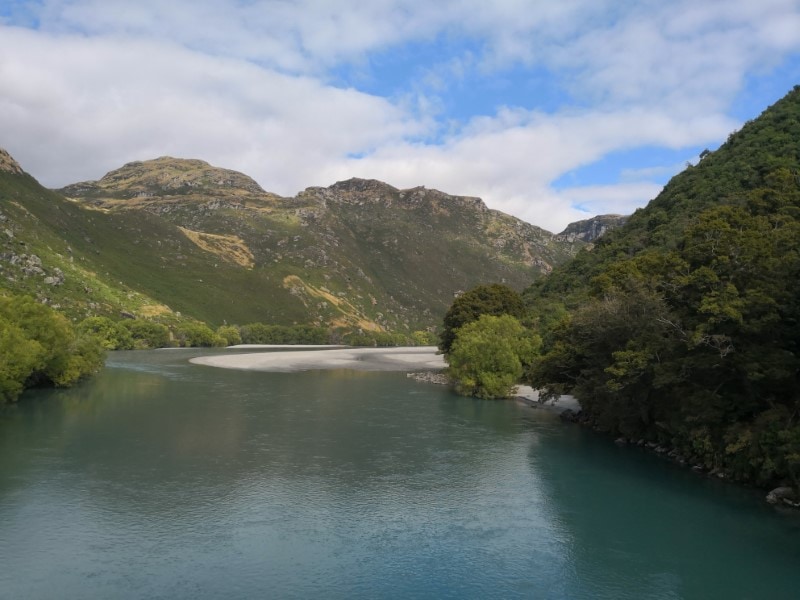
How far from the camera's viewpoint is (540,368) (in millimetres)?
61062

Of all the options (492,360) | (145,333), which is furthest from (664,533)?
(145,333)

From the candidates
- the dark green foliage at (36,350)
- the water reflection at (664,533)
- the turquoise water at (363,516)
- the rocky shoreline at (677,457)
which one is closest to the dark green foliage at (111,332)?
the dark green foliage at (36,350)

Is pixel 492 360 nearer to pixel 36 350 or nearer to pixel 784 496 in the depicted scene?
pixel 784 496

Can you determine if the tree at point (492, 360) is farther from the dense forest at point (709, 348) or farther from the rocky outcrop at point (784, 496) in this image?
the rocky outcrop at point (784, 496)

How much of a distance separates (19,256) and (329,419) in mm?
148126

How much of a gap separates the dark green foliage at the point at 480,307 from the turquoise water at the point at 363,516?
46.7m

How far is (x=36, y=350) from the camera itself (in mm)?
61531

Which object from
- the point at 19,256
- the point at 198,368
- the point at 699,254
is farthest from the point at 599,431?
the point at 19,256

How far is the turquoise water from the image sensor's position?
22703 millimetres

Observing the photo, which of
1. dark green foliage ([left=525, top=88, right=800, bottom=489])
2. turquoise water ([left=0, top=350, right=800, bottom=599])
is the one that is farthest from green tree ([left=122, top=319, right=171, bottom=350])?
dark green foliage ([left=525, top=88, right=800, bottom=489])

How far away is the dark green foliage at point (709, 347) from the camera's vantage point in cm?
3322

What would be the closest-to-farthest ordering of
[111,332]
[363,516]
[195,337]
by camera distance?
[363,516] < [111,332] < [195,337]

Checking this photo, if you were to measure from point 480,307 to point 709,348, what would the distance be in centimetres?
6360

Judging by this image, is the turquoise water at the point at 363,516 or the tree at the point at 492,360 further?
the tree at the point at 492,360
